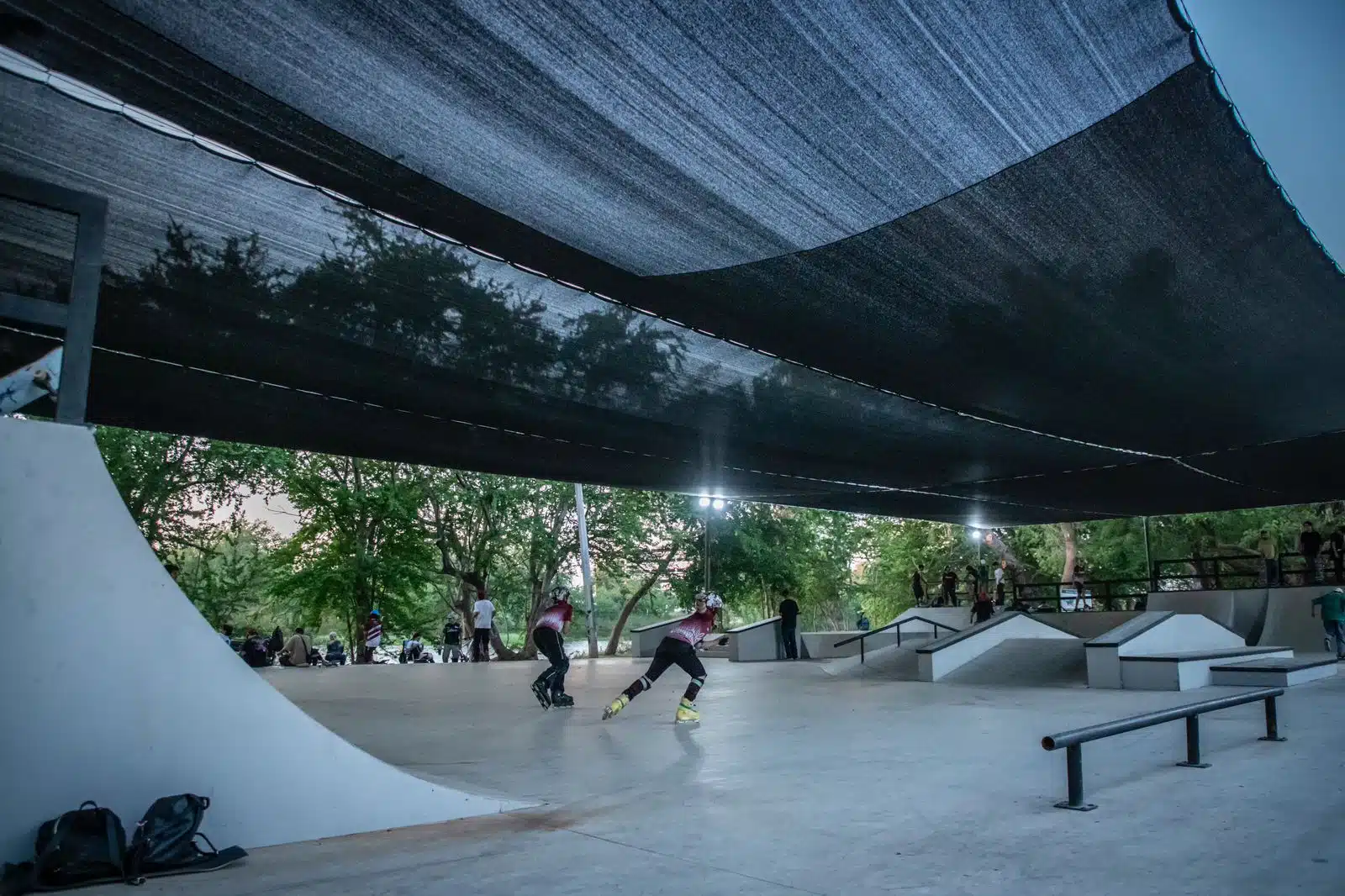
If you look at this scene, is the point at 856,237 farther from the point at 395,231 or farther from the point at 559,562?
the point at 559,562

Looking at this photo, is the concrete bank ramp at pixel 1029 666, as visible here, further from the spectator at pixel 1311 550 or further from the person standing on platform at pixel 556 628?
the spectator at pixel 1311 550

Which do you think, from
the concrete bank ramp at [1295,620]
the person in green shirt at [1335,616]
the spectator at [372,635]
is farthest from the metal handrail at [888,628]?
the spectator at [372,635]

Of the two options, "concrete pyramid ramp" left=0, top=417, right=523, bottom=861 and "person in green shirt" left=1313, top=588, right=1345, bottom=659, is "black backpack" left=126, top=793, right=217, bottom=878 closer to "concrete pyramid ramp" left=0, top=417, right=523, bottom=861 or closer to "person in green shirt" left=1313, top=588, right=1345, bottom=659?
"concrete pyramid ramp" left=0, top=417, right=523, bottom=861

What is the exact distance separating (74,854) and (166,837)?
1.09 ft

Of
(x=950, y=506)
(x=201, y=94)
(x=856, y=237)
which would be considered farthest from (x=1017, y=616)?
(x=201, y=94)

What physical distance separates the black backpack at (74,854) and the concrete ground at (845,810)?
22 centimetres

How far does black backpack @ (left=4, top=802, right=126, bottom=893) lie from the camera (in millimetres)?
3648

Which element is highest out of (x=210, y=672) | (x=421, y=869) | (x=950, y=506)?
(x=950, y=506)

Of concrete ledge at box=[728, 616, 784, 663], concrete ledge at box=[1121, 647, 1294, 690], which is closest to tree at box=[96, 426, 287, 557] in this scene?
concrete ledge at box=[728, 616, 784, 663]

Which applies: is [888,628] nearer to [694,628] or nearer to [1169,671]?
[1169,671]

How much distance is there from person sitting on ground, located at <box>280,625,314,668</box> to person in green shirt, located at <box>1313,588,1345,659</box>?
22922 mm

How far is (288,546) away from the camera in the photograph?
→ 2977cm

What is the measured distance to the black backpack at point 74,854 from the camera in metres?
3.65

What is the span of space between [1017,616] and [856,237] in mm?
13947
